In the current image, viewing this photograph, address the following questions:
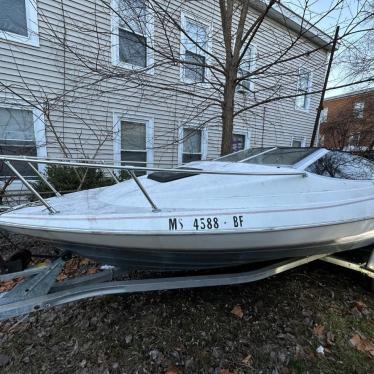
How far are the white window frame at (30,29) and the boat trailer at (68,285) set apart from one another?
5021 mm

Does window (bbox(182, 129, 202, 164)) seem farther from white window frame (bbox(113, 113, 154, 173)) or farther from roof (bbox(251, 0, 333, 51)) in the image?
roof (bbox(251, 0, 333, 51))

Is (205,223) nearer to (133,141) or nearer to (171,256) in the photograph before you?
(171,256)

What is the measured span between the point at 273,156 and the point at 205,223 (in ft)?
5.17

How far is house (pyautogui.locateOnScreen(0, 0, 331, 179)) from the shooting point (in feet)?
17.8

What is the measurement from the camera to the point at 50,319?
2.76 meters

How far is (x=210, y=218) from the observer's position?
2.03m

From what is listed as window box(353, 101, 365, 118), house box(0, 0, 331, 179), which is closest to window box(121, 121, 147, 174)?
house box(0, 0, 331, 179)

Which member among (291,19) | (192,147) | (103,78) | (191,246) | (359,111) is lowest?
(191,246)

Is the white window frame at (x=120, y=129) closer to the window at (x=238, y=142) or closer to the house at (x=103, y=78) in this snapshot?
the house at (x=103, y=78)

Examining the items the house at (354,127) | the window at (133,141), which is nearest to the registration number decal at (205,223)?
the window at (133,141)

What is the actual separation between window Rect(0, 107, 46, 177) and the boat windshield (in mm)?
4253

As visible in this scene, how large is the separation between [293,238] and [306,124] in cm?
1090

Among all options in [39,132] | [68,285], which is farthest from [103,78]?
[68,285]

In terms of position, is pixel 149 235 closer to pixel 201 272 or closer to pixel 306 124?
pixel 201 272
